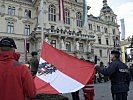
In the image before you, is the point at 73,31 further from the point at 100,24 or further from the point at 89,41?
the point at 100,24

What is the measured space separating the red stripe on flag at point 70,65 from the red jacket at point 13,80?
3186mm

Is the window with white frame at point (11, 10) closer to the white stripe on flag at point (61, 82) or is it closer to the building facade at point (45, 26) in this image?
the building facade at point (45, 26)

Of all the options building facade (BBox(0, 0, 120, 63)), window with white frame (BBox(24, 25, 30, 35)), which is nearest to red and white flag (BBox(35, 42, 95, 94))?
building facade (BBox(0, 0, 120, 63))

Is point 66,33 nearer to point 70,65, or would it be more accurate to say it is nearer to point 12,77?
point 70,65

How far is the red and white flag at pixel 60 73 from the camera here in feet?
20.4

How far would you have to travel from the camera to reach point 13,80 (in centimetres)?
337

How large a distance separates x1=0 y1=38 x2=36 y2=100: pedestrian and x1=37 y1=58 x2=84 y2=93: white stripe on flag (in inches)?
108

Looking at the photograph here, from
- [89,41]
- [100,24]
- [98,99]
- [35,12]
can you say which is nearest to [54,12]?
[35,12]

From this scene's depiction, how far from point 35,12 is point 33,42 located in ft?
20.5

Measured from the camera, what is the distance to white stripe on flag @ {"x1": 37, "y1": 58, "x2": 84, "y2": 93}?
6134 mm

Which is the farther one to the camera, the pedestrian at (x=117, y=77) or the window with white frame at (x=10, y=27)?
the window with white frame at (x=10, y=27)

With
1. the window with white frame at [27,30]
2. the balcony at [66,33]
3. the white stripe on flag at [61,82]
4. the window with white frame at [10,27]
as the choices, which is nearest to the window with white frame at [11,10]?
the window with white frame at [10,27]

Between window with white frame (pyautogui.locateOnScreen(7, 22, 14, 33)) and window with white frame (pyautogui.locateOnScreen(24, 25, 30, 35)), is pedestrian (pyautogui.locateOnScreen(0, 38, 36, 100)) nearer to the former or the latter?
window with white frame (pyautogui.locateOnScreen(7, 22, 14, 33))

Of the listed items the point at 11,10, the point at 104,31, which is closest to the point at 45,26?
the point at 11,10
